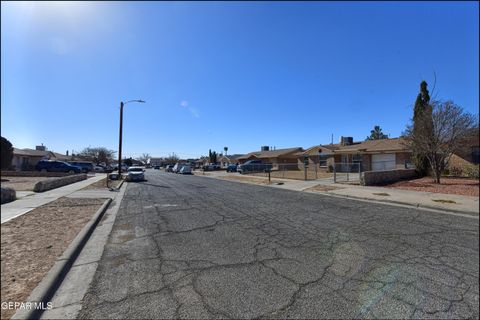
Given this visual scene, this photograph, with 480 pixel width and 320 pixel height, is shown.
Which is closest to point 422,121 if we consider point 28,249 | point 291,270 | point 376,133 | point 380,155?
point 291,270

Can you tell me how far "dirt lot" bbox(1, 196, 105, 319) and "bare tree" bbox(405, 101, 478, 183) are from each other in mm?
14929

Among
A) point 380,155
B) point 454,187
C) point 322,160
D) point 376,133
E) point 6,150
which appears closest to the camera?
point 6,150

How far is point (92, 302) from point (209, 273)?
57.0 inches

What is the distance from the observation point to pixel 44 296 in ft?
8.95

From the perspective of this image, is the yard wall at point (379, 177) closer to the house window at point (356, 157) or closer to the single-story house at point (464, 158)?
the single-story house at point (464, 158)

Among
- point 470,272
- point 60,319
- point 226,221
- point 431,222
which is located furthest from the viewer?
point 226,221

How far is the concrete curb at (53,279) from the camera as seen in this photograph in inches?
77.3

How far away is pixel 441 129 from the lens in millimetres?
13836

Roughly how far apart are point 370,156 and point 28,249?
99.5 ft

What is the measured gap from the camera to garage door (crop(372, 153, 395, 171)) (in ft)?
86.2

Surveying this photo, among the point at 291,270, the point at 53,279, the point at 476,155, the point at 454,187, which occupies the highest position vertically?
the point at 476,155

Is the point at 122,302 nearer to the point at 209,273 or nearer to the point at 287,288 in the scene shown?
the point at 209,273

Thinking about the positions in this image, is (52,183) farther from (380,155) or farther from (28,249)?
(380,155)

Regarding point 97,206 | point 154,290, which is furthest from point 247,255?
point 97,206
